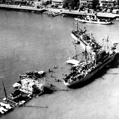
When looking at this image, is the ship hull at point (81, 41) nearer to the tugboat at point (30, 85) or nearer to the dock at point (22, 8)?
the tugboat at point (30, 85)

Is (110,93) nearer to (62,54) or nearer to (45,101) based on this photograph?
(45,101)

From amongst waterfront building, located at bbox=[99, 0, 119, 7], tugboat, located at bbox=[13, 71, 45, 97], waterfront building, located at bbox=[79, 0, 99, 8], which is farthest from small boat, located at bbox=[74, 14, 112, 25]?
tugboat, located at bbox=[13, 71, 45, 97]

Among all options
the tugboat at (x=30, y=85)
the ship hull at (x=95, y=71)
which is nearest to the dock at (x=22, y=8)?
the ship hull at (x=95, y=71)

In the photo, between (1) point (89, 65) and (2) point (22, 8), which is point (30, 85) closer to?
(1) point (89, 65)

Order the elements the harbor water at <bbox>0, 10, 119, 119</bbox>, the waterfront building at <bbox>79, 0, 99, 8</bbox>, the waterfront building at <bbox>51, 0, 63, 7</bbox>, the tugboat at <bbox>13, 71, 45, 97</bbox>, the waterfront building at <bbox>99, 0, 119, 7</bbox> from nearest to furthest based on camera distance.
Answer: the harbor water at <bbox>0, 10, 119, 119</bbox> → the tugboat at <bbox>13, 71, 45, 97</bbox> → the waterfront building at <bbox>99, 0, 119, 7</bbox> → the waterfront building at <bbox>79, 0, 99, 8</bbox> → the waterfront building at <bbox>51, 0, 63, 7</bbox>

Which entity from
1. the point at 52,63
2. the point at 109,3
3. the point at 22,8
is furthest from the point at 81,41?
the point at 22,8

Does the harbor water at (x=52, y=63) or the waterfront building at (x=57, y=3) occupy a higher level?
the waterfront building at (x=57, y=3)

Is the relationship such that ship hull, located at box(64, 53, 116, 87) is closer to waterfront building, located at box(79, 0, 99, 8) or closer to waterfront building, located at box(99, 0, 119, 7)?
waterfront building, located at box(99, 0, 119, 7)

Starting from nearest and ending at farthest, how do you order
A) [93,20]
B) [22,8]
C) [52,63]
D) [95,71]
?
[95,71], [52,63], [93,20], [22,8]
